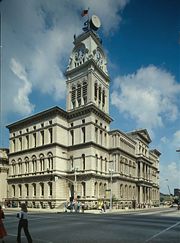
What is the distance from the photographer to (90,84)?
212ft

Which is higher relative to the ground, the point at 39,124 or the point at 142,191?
the point at 39,124

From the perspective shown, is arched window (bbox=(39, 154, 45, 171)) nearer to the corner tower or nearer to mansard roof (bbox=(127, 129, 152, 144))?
the corner tower

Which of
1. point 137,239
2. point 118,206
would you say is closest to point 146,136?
point 118,206

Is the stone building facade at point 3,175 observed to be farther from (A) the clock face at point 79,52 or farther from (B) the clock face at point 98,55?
(B) the clock face at point 98,55

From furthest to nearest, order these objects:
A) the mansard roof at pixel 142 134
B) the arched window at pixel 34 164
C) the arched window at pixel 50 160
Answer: the mansard roof at pixel 142 134
the arched window at pixel 34 164
the arched window at pixel 50 160

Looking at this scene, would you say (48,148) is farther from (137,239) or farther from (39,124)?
(137,239)

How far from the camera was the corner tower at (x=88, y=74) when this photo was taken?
65312mm

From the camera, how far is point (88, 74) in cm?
6550

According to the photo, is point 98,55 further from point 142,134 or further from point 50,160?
point 142,134

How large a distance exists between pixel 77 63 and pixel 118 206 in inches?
1331

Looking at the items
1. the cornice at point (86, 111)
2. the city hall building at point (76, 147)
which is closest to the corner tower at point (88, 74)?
the city hall building at point (76, 147)

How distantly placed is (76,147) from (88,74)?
52.3 feet

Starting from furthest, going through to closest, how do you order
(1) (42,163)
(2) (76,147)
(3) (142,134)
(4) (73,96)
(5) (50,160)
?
(3) (142,134) → (4) (73,96) → (1) (42,163) → (2) (76,147) → (5) (50,160)

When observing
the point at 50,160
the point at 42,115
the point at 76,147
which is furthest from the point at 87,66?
the point at 50,160
